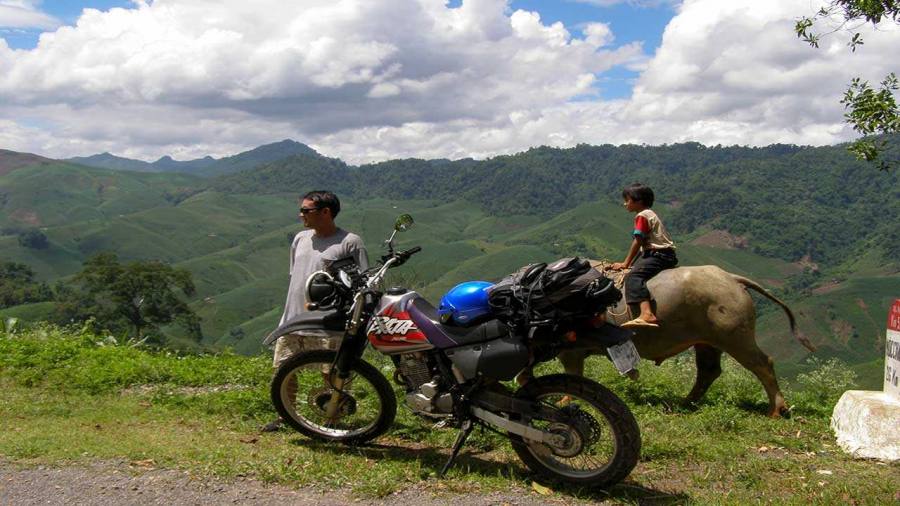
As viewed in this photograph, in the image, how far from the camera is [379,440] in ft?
20.4

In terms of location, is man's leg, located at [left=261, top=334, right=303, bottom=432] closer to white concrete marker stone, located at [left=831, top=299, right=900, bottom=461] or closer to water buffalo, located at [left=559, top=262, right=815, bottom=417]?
water buffalo, located at [left=559, top=262, right=815, bottom=417]

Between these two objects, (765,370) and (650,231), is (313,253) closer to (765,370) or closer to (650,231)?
(650,231)

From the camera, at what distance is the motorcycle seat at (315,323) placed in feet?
18.9

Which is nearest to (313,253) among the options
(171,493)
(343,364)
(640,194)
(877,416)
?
(343,364)

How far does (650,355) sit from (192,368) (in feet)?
18.1

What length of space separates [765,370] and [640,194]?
7.46 ft

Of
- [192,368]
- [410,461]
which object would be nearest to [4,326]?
[192,368]

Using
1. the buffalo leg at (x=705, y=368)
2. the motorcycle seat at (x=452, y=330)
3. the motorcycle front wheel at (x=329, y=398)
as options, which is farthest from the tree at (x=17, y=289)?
the motorcycle seat at (x=452, y=330)

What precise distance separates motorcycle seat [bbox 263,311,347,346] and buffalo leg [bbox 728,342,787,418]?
14.0 feet

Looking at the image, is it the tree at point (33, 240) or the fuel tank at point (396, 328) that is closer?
the fuel tank at point (396, 328)

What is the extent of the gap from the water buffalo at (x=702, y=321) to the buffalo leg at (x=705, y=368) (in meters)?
0.39

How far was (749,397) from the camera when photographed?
8125 millimetres

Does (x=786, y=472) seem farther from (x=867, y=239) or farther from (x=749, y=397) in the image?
(x=867, y=239)

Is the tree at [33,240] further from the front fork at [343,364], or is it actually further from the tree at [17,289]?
the front fork at [343,364]
